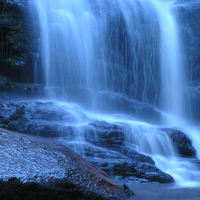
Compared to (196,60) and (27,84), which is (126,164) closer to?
(27,84)

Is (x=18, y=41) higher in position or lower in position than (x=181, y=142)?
higher

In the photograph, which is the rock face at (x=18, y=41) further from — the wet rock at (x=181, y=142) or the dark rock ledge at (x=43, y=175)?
the dark rock ledge at (x=43, y=175)

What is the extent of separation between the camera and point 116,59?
16.2 m

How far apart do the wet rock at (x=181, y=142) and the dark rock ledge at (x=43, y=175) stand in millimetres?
6998

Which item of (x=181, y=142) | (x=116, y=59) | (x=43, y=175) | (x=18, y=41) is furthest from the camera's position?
(x=116, y=59)

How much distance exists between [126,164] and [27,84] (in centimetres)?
891

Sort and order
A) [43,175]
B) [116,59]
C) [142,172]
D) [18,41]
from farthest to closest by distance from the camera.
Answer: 1. [116,59]
2. [18,41]
3. [142,172]
4. [43,175]

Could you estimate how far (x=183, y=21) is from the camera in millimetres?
19000

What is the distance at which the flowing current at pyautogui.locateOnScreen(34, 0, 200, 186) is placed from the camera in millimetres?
13961

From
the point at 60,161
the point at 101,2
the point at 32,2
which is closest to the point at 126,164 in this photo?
the point at 60,161

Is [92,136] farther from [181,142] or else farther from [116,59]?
[116,59]

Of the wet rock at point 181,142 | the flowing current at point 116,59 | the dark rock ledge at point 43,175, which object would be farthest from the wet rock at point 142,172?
the flowing current at point 116,59

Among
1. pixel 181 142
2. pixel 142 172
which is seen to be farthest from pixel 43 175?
pixel 181 142

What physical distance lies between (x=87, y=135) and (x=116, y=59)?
930 cm
